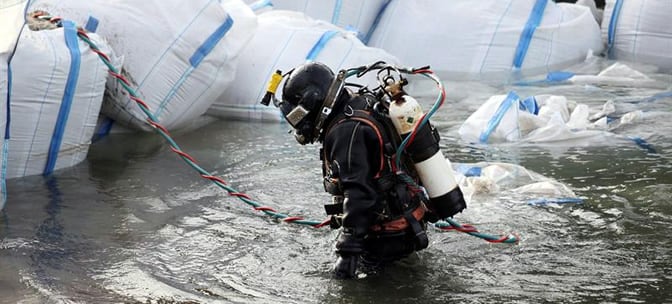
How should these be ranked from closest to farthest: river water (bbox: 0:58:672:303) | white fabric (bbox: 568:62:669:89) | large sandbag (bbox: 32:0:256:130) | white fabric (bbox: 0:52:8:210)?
1. river water (bbox: 0:58:672:303)
2. white fabric (bbox: 0:52:8:210)
3. large sandbag (bbox: 32:0:256:130)
4. white fabric (bbox: 568:62:669:89)

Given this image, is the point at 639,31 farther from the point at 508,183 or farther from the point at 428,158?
the point at 428,158

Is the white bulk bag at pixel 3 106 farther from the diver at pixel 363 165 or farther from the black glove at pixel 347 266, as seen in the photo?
the black glove at pixel 347 266

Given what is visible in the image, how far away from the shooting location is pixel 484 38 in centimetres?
833

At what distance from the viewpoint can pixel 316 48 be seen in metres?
7.02

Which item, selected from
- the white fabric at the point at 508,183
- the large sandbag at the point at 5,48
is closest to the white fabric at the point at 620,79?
the white fabric at the point at 508,183

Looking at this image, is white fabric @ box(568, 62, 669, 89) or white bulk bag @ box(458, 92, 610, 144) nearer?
white bulk bag @ box(458, 92, 610, 144)

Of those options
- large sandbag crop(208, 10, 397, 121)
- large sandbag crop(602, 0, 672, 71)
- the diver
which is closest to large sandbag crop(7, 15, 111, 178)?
large sandbag crop(208, 10, 397, 121)

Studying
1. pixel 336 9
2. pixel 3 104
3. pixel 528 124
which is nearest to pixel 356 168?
pixel 3 104

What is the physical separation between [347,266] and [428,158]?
56cm

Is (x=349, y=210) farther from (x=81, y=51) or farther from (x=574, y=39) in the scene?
(x=574, y=39)

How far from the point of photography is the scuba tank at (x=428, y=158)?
3.72 meters

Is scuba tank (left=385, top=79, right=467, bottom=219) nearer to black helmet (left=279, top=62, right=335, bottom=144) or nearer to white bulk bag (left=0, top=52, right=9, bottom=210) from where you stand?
black helmet (left=279, top=62, right=335, bottom=144)

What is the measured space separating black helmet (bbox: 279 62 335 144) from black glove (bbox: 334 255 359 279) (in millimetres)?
523

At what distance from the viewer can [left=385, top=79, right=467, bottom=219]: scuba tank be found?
12.2 feet
